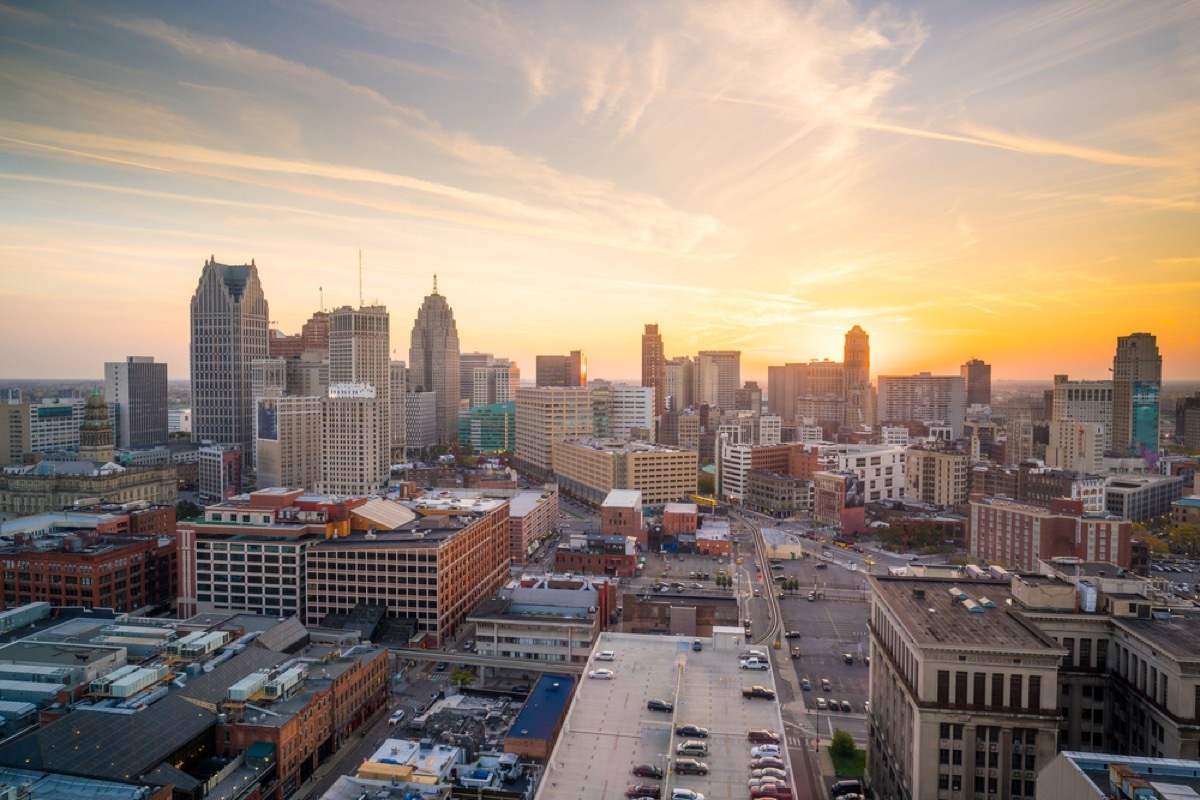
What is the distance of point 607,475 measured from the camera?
324ft

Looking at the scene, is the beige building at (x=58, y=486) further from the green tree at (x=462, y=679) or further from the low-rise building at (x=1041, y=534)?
the low-rise building at (x=1041, y=534)

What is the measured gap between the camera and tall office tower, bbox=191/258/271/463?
5162 inches

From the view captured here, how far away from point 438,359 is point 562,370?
101 feet

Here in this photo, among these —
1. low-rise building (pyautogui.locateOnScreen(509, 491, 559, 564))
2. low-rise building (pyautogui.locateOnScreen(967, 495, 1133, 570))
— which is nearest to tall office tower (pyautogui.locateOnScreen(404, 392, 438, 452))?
low-rise building (pyautogui.locateOnScreen(509, 491, 559, 564))

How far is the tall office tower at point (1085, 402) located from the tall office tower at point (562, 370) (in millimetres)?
96610

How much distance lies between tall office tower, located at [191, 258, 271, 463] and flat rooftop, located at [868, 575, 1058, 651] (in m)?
119

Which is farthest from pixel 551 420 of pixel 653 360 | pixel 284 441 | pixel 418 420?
pixel 653 360

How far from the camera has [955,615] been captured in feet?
99.1

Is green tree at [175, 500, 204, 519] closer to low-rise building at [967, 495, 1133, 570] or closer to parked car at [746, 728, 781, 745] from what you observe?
parked car at [746, 728, 781, 745]

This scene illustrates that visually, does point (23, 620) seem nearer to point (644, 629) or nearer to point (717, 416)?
point (644, 629)

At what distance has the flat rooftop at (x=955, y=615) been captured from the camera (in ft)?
88.9

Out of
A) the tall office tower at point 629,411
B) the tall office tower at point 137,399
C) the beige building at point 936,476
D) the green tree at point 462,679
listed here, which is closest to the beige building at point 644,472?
the beige building at point 936,476

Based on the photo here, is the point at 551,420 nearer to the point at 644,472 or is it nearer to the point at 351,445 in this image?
the point at 644,472

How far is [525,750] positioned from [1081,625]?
74.7 feet
